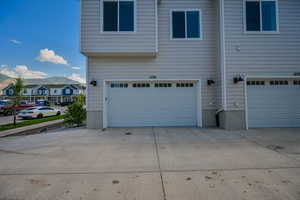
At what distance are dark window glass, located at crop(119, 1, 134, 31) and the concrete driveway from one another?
5039mm

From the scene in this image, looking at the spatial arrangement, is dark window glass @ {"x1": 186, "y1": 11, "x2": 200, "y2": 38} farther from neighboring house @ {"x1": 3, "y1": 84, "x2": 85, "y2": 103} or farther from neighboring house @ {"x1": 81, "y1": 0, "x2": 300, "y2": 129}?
neighboring house @ {"x1": 3, "y1": 84, "x2": 85, "y2": 103}

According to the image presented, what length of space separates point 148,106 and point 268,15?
6917 millimetres

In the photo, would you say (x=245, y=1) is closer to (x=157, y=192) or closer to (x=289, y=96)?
(x=289, y=96)

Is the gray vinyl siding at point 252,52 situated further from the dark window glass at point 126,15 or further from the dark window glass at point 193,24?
the dark window glass at point 126,15

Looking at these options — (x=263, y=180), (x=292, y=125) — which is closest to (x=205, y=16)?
(x=292, y=125)

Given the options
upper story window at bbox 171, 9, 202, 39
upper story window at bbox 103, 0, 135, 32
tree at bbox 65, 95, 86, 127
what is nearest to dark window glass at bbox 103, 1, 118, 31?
upper story window at bbox 103, 0, 135, 32

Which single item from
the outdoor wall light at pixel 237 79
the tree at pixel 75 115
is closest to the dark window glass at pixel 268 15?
the outdoor wall light at pixel 237 79

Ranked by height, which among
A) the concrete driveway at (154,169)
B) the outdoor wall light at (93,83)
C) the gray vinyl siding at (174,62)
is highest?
the gray vinyl siding at (174,62)

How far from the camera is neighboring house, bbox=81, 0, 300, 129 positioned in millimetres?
6641

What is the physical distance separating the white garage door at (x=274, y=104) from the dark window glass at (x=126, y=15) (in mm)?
6116

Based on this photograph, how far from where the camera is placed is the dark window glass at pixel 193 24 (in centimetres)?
729

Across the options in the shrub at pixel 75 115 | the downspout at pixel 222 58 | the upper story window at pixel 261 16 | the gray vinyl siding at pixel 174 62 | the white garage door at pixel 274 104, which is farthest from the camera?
the shrub at pixel 75 115

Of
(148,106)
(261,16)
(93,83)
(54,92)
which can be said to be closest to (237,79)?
(261,16)

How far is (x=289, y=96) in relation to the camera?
687cm
